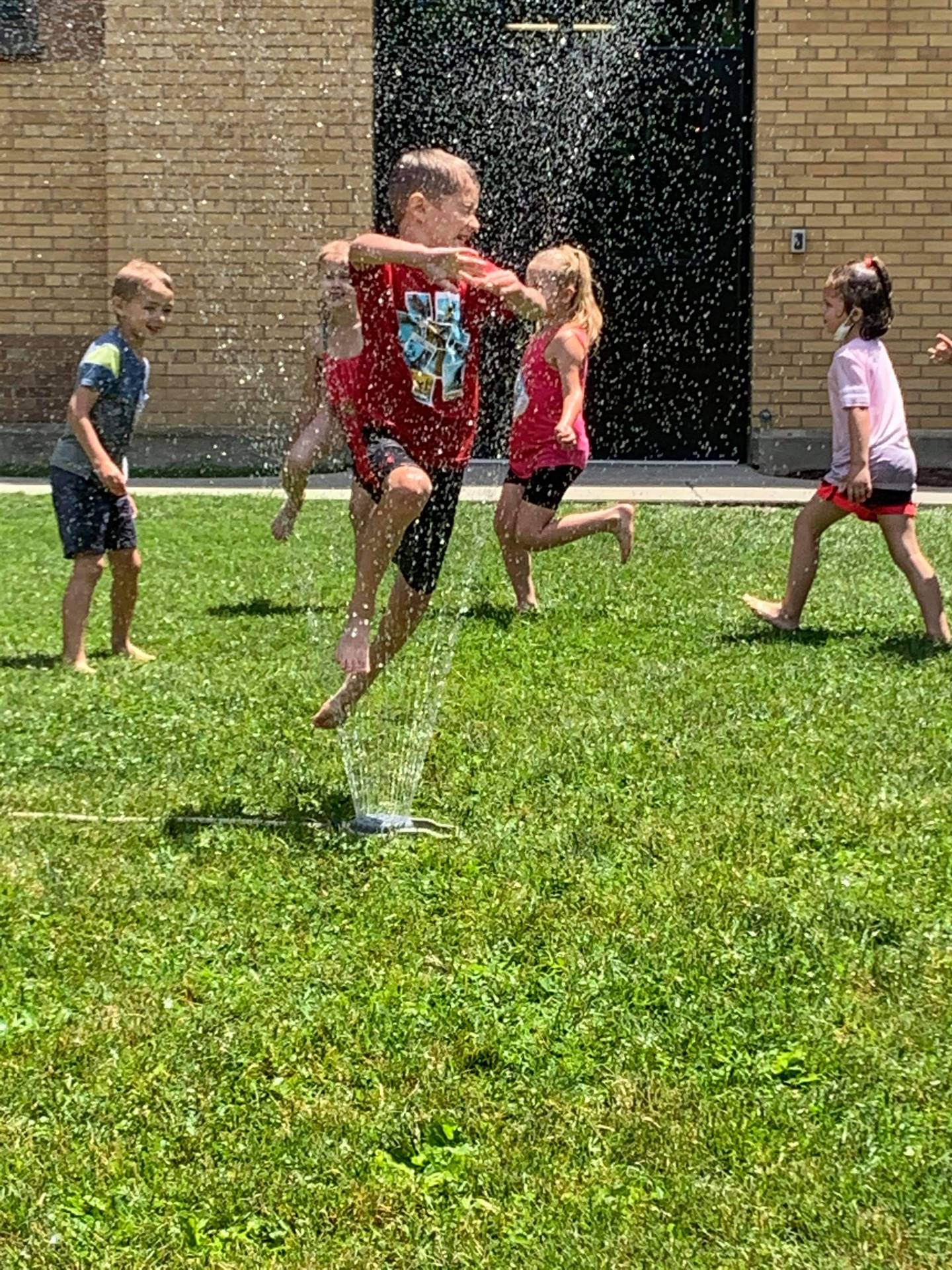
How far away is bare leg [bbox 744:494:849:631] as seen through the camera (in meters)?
6.72

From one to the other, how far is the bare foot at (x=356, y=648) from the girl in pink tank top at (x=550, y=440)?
296 centimetres

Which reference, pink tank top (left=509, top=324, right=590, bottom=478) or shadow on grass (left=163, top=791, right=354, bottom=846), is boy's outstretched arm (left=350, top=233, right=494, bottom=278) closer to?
shadow on grass (left=163, top=791, right=354, bottom=846)

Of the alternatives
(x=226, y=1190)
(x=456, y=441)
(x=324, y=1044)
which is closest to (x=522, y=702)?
(x=456, y=441)

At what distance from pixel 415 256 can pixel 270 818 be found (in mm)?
1313

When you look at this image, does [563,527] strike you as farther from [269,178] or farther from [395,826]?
[269,178]

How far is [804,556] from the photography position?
22.0 ft

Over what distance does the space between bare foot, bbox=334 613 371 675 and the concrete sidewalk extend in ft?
21.4

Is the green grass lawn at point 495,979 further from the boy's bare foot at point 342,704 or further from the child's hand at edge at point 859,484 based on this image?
the child's hand at edge at point 859,484

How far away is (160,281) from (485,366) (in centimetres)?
791

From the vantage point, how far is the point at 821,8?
1333cm

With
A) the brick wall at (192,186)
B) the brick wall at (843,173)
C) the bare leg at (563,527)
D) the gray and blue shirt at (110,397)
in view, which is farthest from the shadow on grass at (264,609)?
the brick wall at (843,173)

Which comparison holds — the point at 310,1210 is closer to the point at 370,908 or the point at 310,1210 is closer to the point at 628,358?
the point at 370,908

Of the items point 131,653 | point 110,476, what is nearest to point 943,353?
point 110,476

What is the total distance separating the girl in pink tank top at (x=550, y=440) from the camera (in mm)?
7215
